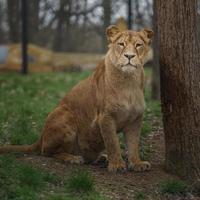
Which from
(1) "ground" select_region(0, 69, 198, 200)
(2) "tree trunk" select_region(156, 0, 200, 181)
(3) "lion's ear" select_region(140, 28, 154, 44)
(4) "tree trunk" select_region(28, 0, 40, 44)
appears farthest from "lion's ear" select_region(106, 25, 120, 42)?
(4) "tree trunk" select_region(28, 0, 40, 44)

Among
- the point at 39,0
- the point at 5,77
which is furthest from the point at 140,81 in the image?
the point at 39,0

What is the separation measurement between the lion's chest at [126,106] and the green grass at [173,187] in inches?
29.3

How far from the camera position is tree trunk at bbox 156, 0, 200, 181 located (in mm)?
5941

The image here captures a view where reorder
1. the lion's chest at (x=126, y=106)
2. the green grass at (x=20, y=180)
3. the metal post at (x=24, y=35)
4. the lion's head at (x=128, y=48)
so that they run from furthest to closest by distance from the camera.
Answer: the metal post at (x=24, y=35), the lion's chest at (x=126, y=106), the lion's head at (x=128, y=48), the green grass at (x=20, y=180)

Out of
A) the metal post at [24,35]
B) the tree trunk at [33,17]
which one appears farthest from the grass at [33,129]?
the tree trunk at [33,17]

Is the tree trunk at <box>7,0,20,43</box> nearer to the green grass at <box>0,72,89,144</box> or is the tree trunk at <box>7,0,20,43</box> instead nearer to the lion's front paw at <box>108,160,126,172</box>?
the green grass at <box>0,72,89,144</box>

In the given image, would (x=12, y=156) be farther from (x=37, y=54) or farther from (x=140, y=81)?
(x=37, y=54)

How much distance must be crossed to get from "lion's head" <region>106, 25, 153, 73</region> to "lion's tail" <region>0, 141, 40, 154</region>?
1.32 m

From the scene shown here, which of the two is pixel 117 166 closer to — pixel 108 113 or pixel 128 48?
pixel 108 113

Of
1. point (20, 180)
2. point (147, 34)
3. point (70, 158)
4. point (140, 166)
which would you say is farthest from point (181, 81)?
point (20, 180)

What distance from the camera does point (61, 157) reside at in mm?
6441

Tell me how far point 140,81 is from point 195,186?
117 centimetres

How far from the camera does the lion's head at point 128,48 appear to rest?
584cm

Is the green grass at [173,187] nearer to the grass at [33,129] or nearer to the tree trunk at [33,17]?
the grass at [33,129]
